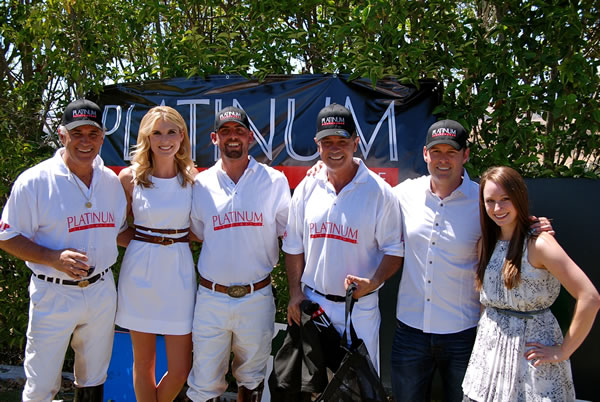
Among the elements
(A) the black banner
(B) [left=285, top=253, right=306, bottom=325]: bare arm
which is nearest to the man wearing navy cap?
(B) [left=285, top=253, right=306, bottom=325]: bare arm

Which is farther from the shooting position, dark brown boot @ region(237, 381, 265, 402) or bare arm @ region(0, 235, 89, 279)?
dark brown boot @ region(237, 381, 265, 402)

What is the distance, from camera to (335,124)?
298cm

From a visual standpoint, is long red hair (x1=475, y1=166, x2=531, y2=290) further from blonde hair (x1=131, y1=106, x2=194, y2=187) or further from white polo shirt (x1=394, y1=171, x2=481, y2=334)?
blonde hair (x1=131, y1=106, x2=194, y2=187)

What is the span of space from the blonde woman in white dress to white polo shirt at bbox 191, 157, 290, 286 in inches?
5.3

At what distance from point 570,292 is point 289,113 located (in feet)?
8.55

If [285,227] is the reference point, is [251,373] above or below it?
Answer: below

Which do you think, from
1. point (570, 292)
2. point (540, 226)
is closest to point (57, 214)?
point (540, 226)

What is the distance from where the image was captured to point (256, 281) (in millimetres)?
3213

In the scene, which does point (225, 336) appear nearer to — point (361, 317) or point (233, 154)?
point (361, 317)

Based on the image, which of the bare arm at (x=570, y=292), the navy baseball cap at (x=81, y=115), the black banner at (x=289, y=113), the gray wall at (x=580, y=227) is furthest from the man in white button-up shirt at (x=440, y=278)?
the navy baseball cap at (x=81, y=115)

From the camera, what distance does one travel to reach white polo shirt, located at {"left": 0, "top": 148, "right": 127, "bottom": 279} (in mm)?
3033

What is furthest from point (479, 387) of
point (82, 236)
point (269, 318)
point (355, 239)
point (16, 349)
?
point (16, 349)

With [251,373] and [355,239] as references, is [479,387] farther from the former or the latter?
[251,373]

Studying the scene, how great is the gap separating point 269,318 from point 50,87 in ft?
10.9
